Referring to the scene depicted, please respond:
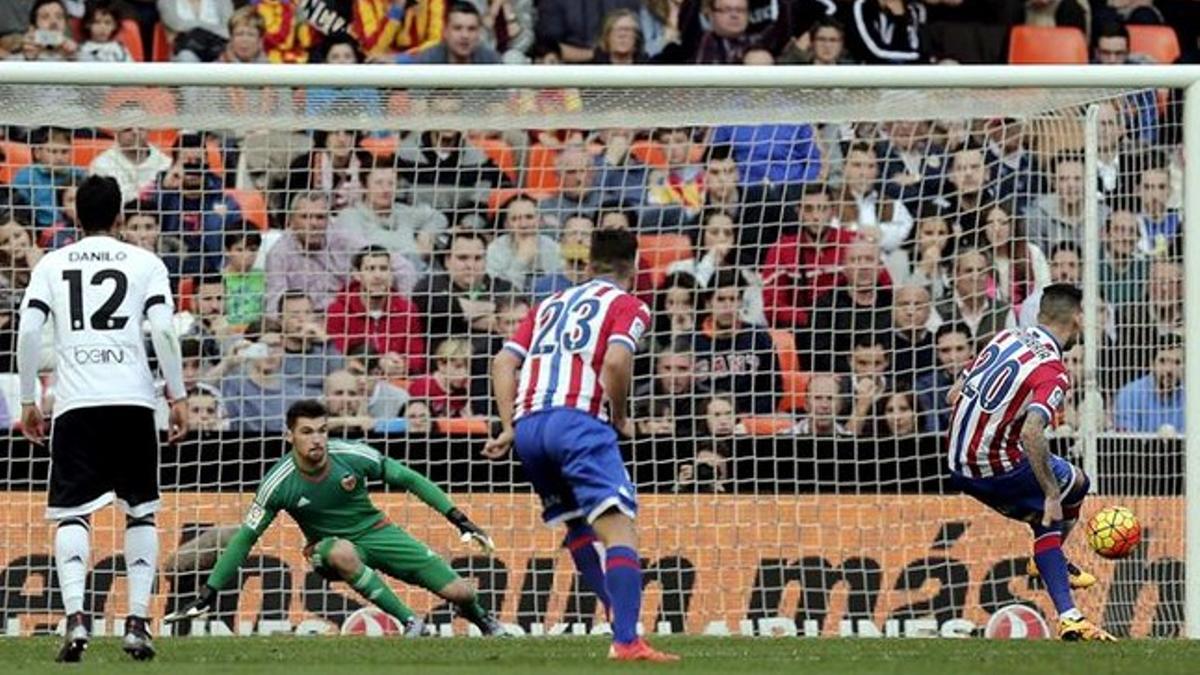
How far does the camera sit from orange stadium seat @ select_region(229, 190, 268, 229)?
14.4 metres

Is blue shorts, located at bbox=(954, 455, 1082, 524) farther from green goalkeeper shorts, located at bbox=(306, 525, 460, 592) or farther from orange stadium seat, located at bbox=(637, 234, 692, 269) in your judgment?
orange stadium seat, located at bbox=(637, 234, 692, 269)

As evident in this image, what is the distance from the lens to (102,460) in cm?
1051

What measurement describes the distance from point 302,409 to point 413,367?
143 cm

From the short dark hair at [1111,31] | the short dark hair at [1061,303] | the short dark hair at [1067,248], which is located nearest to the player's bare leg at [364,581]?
the short dark hair at [1061,303]

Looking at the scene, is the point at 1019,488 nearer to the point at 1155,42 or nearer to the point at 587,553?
the point at 587,553

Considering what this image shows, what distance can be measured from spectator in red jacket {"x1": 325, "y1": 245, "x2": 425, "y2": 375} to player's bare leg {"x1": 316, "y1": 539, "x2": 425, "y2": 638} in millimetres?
1443

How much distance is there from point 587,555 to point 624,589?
107cm

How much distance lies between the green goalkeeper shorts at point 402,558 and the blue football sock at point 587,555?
2165mm

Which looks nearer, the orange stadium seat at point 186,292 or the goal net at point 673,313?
the goal net at point 673,313

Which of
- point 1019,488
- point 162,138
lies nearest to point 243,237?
point 162,138

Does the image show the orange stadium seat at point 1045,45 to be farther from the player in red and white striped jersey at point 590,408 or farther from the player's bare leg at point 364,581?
the player in red and white striped jersey at point 590,408

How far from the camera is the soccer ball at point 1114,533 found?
12.5m

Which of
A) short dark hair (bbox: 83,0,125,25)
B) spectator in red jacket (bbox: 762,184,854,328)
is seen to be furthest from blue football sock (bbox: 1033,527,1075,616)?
short dark hair (bbox: 83,0,125,25)

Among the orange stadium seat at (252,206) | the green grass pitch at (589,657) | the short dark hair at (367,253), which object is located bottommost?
the green grass pitch at (589,657)
